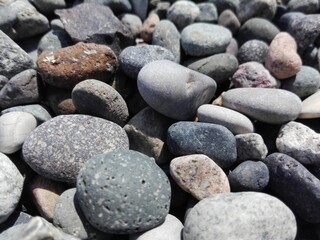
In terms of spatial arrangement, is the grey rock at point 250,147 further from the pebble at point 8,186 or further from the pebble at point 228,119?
the pebble at point 8,186

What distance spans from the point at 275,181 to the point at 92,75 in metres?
1.00

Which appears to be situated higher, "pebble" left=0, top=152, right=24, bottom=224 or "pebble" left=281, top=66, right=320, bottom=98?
"pebble" left=281, top=66, right=320, bottom=98

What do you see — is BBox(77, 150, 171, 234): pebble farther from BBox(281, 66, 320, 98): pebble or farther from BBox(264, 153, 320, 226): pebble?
BBox(281, 66, 320, 98): pebble

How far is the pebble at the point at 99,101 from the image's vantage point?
1.54 meters

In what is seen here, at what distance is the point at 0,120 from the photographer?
5.17 ft

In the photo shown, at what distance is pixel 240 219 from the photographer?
4.21ft

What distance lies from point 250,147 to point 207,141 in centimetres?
20

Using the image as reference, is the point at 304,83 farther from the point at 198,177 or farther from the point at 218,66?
the point at 198,177

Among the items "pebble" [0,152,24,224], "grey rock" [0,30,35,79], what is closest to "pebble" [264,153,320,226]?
"pebble" [0,152,24,224]

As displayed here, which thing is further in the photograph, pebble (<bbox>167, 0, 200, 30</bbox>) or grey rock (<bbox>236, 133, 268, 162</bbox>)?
pebble (<bbox>167, 0, 200, 30</bbox>)

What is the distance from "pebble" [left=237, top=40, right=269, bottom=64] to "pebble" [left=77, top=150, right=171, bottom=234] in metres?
0.97

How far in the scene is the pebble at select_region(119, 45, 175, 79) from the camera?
5.61ft

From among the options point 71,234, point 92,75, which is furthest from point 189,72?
point 71,234

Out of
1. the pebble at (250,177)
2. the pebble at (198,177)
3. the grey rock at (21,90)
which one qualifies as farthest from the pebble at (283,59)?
the grey rock at (21,90)
